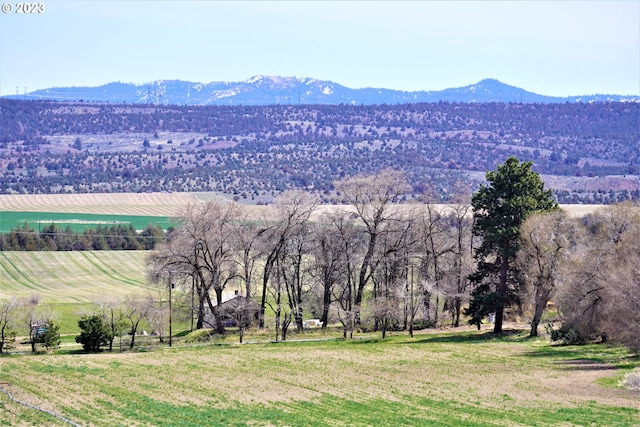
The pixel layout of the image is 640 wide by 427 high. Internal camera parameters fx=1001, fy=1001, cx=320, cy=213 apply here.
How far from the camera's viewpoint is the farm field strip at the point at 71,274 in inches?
3681

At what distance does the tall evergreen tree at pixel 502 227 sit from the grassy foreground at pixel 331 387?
6.80 meters

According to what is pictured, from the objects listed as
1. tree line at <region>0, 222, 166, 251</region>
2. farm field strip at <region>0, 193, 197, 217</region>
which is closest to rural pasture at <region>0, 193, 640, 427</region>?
tree line at <region>0, 222, 166, 251</region>

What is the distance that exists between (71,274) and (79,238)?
18001 mm

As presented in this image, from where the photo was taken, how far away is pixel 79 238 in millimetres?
121375

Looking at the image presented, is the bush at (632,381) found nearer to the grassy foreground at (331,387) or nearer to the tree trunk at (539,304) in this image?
the grassy foreground at (331,387)

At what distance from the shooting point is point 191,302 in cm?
7050

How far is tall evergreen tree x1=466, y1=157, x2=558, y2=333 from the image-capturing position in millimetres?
61594

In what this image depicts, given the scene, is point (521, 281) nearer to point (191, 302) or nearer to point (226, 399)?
point (191, 302)

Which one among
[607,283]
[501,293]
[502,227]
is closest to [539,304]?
[501,293]

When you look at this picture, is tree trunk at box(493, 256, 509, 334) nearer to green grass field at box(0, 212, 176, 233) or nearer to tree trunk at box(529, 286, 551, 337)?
tree trunk at box(529, 286, 551, 337)

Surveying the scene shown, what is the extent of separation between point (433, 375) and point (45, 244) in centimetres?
8303

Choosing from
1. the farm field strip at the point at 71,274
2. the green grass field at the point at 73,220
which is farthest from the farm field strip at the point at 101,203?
the farm field strip at the point at 71,274

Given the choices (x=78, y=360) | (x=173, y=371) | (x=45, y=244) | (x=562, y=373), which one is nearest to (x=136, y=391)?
(x=173, y=371)

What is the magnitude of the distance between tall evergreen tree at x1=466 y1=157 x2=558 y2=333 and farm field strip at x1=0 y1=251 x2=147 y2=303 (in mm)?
39682
